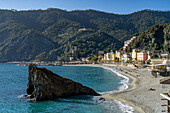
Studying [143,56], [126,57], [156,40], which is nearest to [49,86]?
[143,56]

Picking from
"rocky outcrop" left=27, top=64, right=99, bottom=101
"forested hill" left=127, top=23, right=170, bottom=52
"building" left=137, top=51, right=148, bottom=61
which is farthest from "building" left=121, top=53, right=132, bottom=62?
"rocky outcrop" left=27, top=64, right=99, bottom=101

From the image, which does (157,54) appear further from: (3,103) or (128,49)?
(3,103)

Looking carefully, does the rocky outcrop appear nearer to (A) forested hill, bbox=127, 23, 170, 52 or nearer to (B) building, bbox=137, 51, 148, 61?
(B) building, bbox=137, 51, 148, 61

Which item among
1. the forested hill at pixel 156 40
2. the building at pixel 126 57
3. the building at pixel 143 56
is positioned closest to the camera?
the building at pixel 143 56

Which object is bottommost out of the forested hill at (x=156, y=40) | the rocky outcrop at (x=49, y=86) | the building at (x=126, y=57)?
the rocky outcrop at (x=49, y=86)

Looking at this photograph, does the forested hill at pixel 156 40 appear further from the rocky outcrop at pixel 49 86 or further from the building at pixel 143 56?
the rocky outcrop at pixel 49 86

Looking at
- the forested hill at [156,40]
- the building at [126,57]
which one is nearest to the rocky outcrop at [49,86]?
the forested hill at [156,40]
